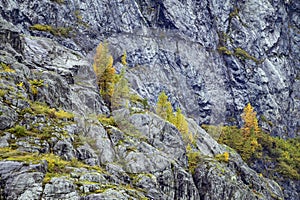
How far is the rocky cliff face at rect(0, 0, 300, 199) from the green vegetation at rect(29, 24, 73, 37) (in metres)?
0.38

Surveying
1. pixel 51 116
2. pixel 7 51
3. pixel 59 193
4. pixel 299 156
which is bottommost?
pixel 299 156

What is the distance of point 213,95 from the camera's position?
114 meters

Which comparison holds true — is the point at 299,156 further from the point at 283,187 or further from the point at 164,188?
the point at 164,188

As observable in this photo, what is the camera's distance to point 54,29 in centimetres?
8450

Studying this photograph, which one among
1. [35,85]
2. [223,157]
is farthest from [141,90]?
[35,85]

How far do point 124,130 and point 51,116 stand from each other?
13.9m

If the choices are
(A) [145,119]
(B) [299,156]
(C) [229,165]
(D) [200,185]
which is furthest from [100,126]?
(B) [299,156]

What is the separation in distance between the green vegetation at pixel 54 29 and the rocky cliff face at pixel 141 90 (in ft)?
1.26

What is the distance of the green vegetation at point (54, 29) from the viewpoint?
81125mm

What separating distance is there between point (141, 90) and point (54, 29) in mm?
24783

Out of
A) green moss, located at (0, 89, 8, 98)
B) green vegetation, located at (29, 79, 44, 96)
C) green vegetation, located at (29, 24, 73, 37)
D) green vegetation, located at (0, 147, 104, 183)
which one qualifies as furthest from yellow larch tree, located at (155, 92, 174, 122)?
green vegetation, located at (0, 147, 104, 183)

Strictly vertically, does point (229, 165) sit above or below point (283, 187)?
above

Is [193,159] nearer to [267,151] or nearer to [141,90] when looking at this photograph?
[141,90]

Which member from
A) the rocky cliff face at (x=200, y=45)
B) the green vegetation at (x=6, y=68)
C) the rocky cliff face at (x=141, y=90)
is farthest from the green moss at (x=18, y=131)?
the rocky cliff face at (x=200, y=45)
